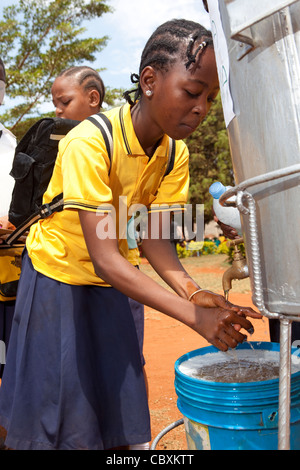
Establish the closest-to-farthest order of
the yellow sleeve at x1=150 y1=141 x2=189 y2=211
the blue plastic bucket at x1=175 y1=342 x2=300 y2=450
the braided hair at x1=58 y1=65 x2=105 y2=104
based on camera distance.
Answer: the blue plastic bucket at x1=175 y1=342 x2=300 y2=450 < the yellow sleeve at x1=150 y1=141 x2=189 y2=211 < the braided hair at x1=58 y1=65 x2=105 y2=104

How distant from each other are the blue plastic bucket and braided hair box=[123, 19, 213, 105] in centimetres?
99

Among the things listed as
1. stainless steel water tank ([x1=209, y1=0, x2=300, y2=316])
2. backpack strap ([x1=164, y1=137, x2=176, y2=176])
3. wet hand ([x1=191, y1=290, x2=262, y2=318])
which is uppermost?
backpack strap ([x1=164, y1=137, x2=176, y2=176])

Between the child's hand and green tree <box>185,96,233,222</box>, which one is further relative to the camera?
green tree <box>185,96,233,222</box>

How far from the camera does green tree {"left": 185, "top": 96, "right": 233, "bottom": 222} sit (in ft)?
60.1

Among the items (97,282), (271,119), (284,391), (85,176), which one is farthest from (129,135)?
(284,391)

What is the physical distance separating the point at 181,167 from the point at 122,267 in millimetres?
714

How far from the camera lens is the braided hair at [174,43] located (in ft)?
4.83

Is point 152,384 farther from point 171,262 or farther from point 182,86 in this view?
point 182,86

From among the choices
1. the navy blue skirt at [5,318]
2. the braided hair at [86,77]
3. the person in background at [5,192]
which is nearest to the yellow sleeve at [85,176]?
the person in background at [5,192]

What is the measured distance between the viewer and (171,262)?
6.59 ft

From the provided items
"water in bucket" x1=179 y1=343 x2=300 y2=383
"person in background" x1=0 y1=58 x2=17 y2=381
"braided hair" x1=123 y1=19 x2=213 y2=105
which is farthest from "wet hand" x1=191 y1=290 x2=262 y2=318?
"person in background" x1=0 y1=58 x2=17 y2=381

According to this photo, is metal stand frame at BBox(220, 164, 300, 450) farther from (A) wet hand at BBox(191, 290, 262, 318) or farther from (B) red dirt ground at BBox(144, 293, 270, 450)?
(B) red dirt ground at BBox(144, 293, 270, 450)

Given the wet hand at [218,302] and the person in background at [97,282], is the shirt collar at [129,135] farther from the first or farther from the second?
the wet hand at [218,302]

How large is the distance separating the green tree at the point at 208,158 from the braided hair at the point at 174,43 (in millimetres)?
16668
